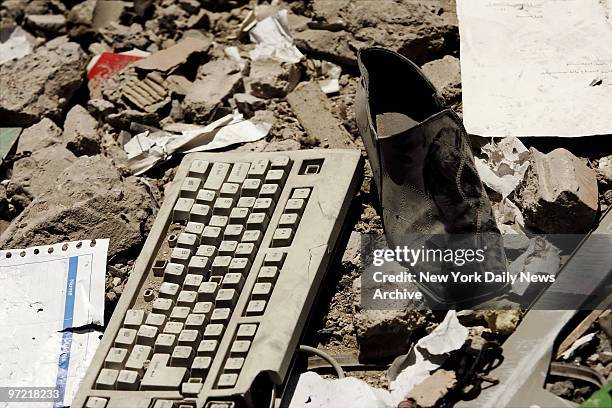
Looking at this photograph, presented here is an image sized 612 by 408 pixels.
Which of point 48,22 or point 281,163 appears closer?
point 281,163

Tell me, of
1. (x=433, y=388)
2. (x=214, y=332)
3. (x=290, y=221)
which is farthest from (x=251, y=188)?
(x=433, y=388)

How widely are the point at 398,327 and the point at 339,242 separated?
1.03ft

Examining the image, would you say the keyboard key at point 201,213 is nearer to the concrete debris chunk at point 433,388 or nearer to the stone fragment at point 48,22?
the concrete debris chunk at point 433,388

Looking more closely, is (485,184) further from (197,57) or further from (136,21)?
(136,21)

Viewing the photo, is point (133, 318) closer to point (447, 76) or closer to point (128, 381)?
point (128, 381)

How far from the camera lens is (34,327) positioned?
2.25m

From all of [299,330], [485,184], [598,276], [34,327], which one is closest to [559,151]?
[485,184]

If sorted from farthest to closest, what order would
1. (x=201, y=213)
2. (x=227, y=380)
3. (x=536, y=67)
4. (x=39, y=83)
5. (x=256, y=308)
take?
(x=39, y=83), (x=536, y=67), (x=201, y=213), (x=256, y=308), (x=227, y=380)

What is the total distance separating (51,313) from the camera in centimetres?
227

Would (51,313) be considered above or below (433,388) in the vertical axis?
below

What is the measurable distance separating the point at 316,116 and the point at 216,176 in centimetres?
44

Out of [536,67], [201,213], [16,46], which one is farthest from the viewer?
[16,46]

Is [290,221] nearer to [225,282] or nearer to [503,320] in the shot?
[225,282]

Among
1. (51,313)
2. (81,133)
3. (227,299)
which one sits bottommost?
(51,313)
